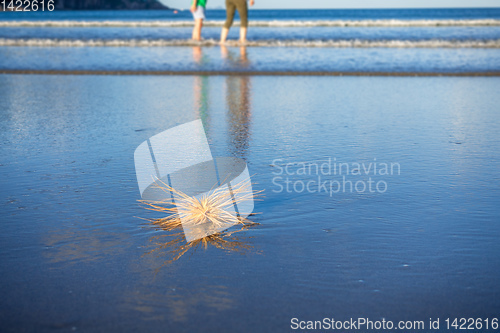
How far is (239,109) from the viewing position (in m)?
5.80

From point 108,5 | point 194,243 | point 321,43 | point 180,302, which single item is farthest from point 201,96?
point 108,5

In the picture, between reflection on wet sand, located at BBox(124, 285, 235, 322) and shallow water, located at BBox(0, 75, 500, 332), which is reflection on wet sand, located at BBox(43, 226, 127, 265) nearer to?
shallow water, located at BBox(0, 75, 500, 332)

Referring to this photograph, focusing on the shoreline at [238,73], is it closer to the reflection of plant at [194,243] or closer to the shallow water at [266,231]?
the shallow water at [266,231]

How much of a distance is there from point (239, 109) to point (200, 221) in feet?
→ 11.1

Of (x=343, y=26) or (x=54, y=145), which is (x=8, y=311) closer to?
(x=54, y=145)

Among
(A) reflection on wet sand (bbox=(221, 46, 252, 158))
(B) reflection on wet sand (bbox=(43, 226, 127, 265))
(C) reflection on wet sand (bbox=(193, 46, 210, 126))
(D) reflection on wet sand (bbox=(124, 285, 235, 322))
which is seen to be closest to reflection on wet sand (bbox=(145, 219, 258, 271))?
(B) reflection on wet sand (bbox=(43, 226, 127, 265))

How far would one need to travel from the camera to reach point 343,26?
2430 centimetres

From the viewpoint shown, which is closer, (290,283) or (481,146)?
(290,283)

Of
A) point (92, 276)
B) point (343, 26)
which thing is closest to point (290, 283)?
point (92, 276)

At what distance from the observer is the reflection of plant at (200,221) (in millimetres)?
2248

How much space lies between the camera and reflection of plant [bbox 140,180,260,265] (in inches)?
88.5

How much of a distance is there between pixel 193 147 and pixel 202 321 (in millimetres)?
2555

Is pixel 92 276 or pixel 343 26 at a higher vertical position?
pixel 343 26

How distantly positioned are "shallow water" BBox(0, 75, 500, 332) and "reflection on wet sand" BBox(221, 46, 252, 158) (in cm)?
4
